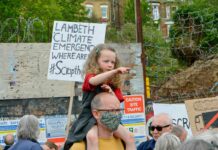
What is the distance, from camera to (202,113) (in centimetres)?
848

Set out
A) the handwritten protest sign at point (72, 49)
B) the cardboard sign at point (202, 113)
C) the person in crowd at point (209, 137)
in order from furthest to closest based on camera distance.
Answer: the handwritten protest sign at point (72, 49)
the cardboard sign at point (202, 113)
the person in crowd at point (209, 137)

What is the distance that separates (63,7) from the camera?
40.6 meters

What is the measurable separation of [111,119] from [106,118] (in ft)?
0.13

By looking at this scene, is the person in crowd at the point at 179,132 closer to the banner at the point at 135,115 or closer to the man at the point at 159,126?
the man at the point at 159,126

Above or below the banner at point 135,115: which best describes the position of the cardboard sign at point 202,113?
above

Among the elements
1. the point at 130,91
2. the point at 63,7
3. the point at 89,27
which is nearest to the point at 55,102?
the point at 130,91

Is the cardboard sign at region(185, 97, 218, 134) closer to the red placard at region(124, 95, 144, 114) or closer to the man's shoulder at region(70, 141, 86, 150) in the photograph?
the man's shoulder at region(70, 141, 86, 150)

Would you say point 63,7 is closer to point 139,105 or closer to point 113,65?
point 139,105

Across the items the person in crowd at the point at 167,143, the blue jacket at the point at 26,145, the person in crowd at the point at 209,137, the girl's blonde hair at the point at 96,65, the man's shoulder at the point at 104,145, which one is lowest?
the blue jacket at the point at 26,145

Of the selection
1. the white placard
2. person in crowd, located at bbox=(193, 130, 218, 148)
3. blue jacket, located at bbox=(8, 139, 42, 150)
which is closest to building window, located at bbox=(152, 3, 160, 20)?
the white placard

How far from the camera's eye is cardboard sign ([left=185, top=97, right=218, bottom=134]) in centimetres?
840

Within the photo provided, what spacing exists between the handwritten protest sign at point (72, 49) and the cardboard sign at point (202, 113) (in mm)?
2293

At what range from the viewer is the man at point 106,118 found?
174 inches

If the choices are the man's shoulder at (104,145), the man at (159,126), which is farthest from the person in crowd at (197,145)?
the man at (159,126)
